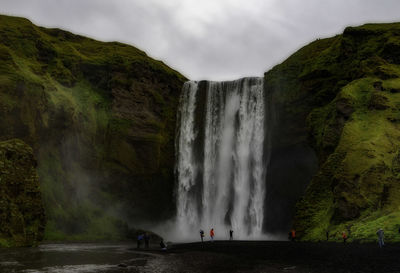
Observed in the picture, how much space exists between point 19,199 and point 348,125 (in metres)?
32.7

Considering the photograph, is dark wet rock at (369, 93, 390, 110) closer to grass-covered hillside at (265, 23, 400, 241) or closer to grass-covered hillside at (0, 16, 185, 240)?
grass-covered hillside at (265, 23, 400, 241)

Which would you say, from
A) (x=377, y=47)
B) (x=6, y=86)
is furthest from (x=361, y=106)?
(x=6, y=86)

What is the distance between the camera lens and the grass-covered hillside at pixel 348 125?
33.3 meters

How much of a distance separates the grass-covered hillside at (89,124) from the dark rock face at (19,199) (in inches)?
338

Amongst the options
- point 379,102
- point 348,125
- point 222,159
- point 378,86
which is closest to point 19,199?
point 348,125

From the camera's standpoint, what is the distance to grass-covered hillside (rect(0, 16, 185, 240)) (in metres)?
47.4

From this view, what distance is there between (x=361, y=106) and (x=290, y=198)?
16.3 m

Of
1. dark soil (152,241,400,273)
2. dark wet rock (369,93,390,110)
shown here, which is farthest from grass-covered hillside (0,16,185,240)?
dark wet rock (369,93,390,110)

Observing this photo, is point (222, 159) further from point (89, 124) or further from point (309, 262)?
point (309, 262)

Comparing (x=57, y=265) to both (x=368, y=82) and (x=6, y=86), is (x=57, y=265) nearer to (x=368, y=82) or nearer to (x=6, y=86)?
(x=6, y=86)

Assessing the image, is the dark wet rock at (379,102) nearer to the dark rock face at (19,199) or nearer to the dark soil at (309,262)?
the dark soil at (309,262)

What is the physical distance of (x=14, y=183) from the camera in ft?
113

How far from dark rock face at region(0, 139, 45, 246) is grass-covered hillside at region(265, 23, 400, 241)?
83.1ft

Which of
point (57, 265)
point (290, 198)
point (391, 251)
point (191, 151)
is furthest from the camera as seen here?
point (191, 151)
